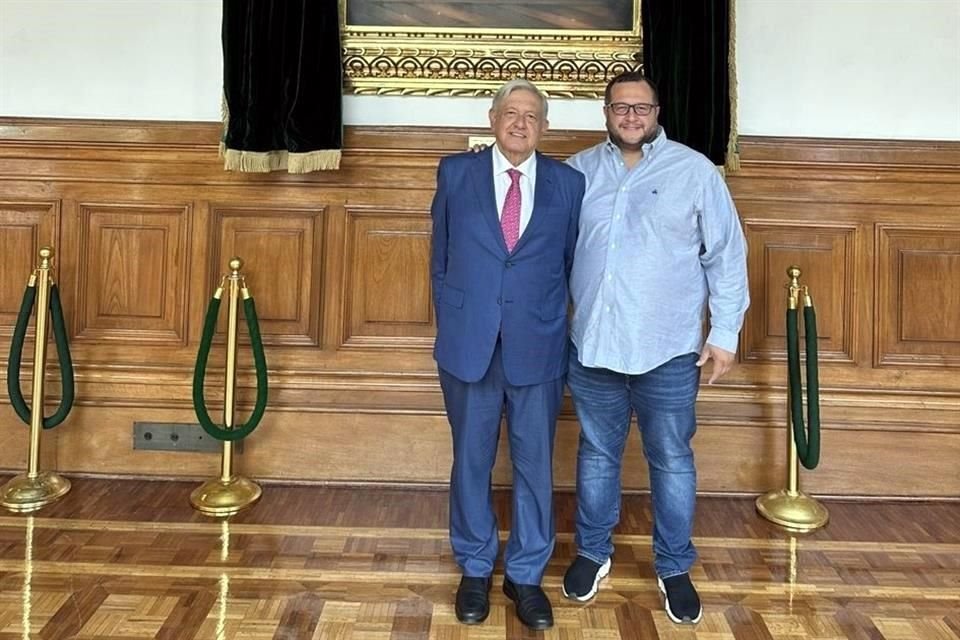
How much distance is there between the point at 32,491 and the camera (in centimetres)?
305

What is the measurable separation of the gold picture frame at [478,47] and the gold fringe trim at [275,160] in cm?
35

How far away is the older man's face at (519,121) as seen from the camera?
6.90 ft

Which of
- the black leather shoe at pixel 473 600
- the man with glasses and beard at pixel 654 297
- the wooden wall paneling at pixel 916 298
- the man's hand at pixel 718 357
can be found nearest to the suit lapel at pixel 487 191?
the man with glasses and beard at pixel 654 297

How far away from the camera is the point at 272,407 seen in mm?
3350

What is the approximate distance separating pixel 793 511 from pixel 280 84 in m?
2.65

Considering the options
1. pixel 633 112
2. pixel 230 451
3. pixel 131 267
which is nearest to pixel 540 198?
pixel 633 112

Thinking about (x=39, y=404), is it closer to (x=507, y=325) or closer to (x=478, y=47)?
(x=507, y=325)

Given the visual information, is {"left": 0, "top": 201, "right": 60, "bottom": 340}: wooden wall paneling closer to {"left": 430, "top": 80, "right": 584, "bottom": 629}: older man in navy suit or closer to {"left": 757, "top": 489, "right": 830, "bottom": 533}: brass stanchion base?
{"left": 430, "top": 80, "right": 584, "bottom": 629}: older man in navy suit

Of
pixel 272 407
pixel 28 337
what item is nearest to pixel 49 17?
pixel 28 337

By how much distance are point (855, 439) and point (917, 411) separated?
0.93ft

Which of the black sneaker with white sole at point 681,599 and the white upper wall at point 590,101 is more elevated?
the white upper wall at point 590,101

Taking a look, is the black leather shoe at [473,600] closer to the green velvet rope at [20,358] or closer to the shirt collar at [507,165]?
the shirt collar at [507,165]

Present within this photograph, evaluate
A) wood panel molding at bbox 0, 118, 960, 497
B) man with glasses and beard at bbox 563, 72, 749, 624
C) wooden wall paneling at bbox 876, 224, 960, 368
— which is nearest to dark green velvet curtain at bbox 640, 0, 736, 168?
wood panel molding at bbox 0, 118, 960, 497

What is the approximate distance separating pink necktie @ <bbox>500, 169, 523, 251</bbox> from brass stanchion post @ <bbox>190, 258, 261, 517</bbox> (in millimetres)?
1389
